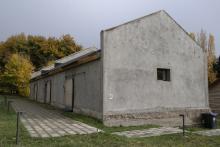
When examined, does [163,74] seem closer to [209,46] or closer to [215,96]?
[215,96]

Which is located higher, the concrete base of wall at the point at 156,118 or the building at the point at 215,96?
the building at the point at 215,96

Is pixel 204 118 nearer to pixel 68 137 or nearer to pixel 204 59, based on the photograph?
pixel 204 59

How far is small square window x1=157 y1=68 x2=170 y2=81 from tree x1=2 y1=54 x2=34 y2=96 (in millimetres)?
30132

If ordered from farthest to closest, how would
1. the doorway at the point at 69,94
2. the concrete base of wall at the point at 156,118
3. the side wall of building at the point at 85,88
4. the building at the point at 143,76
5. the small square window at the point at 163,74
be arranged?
the doorway at the point at 69,94
the small square window at the point at 163,74
the side wall of building at the point at 85,88
the building at the point at 143,76
the concrete base of wall at the point at 156,118

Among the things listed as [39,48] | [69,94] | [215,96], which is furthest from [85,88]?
[39,48]

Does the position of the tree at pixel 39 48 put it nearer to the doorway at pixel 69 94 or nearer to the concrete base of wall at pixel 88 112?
the doorway at pixel 69 94

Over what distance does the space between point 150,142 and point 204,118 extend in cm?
845

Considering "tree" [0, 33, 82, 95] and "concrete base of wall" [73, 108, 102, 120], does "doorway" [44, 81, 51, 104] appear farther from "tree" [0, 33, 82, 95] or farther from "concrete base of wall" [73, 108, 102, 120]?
"tree" [0, 33, 82, 95]

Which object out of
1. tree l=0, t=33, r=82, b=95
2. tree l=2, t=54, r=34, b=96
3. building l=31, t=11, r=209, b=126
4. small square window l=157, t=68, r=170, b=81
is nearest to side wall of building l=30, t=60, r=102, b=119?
building l=31, t=11, r=209, b=126

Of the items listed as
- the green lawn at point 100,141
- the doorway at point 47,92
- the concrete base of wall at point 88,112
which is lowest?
the green lawn at point 100,141

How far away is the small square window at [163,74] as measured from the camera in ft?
48.3

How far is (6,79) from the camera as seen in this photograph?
39.5 metres

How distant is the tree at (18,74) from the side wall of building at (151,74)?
30.3m

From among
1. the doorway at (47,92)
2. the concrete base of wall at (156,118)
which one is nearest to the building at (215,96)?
the concrete base of wall at (156,118)
